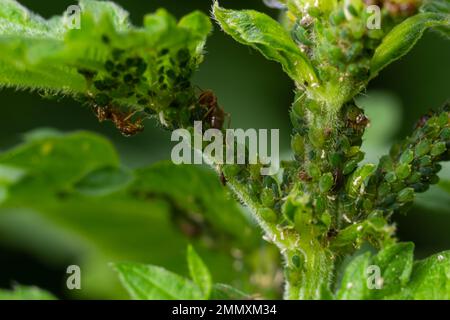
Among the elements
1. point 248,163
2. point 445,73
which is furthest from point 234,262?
point 445,73

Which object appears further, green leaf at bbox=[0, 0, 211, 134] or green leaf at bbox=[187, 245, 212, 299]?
green leaf at bbox=[187, 245, 212, 299]

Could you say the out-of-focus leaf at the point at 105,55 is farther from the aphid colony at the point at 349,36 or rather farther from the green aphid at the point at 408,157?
the green aphid at the point at 408,157

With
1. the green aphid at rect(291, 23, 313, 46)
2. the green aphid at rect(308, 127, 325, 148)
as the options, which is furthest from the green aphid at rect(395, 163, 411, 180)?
the green aphid at rect(291, 23, 313, 46)

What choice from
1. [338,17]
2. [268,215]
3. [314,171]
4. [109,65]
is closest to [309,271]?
[268,215]

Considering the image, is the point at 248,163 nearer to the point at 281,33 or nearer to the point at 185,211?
the point at 281,33

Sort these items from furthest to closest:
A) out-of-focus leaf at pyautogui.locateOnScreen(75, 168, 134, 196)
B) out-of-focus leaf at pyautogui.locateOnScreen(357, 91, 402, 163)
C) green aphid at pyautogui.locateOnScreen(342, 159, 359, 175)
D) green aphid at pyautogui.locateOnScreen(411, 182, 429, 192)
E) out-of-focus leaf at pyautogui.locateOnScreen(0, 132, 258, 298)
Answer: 1. out-of-focus leaf at pyautogui.locateOnScreen(357, 91, 402, 163)
2. out-of-focus leaf at pyautogui.locateOnScreen(0, 132, 258, 298)
3. out-of-focus leaf at pyautogui.locateOnScreen(75, 168, 134, 196)
4. green aphid at pyautogui.locateOnScreen(411, 182, 429, 192)
5. green aphid at pyautogui.locateOnScreen(342, 159, 359, 175)

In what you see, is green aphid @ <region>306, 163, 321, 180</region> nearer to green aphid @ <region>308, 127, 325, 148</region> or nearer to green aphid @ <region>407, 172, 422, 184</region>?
green aphid @ <region>308, 127, 325, 148</region>

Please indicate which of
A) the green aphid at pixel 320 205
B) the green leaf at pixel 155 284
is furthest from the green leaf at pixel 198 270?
the green aphid at pixel 320 205
